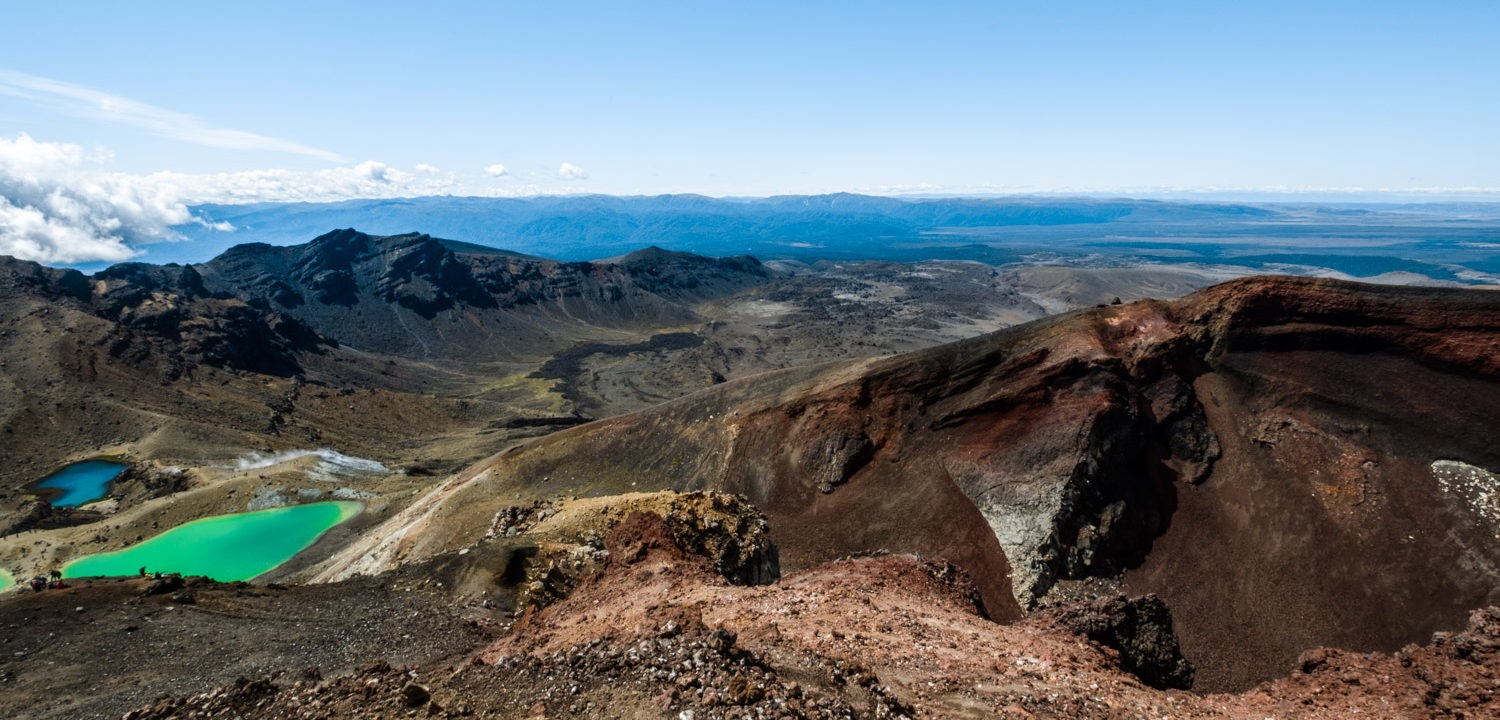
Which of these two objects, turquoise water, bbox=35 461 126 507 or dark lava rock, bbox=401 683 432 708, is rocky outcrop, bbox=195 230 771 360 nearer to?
turquoise water, bbox=35 461 126 507

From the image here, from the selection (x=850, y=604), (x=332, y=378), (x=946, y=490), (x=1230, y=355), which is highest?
(x=1230, y=355)

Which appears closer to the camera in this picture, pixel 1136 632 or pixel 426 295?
pixel 1136 632

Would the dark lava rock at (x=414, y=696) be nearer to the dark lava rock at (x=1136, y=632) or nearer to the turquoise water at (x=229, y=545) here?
the dark lava rock at (x=1136, y=632)

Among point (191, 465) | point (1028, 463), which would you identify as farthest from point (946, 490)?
point (191, 465)

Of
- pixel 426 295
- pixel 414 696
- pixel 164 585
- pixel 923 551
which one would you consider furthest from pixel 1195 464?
pixel 426 295

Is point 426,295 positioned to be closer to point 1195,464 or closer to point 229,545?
point 229,545

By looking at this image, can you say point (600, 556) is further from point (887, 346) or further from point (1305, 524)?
point (887, 346)
